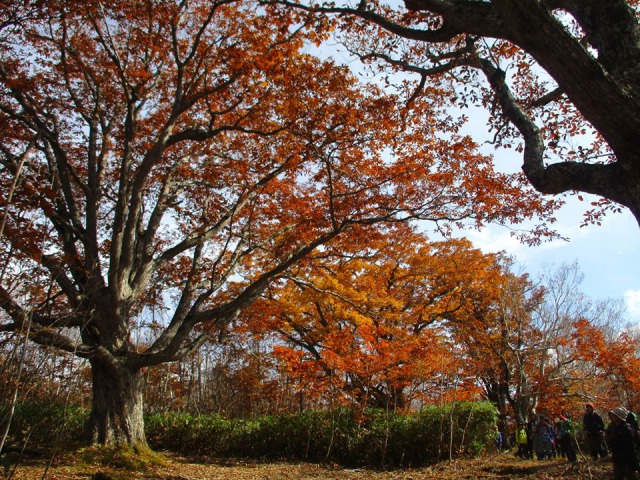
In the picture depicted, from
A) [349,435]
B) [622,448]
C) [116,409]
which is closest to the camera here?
[622,448]

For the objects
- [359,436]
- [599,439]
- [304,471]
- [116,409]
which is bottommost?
[304,471]

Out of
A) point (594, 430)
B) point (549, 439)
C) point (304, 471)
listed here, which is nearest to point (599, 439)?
point (594, 430)

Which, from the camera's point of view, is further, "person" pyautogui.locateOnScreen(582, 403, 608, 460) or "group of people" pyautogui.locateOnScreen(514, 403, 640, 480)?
"person" pyautogui.locateOnScreen(582, 403, 608, 460)

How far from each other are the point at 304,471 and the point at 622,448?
6003 mm

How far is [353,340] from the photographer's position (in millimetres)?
11852

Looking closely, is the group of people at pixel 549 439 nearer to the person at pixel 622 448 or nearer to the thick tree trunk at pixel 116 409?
the person at pixel 622 448

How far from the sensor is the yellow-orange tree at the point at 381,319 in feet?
34.7

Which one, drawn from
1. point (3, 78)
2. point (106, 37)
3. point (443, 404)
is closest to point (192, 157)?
point (106, 37)

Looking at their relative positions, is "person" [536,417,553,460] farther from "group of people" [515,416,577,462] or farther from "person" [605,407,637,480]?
"person" [605,407,637,480]

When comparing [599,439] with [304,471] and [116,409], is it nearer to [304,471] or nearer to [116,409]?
[304,471]

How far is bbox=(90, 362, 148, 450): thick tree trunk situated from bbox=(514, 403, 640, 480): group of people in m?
7.73

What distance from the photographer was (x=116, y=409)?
25.3 ft

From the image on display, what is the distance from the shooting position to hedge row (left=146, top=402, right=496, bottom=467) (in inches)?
408

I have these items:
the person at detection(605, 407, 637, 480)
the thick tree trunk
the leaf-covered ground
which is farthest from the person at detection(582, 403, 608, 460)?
the thick tree trunk
